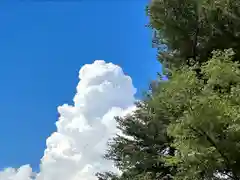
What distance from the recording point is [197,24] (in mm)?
15328

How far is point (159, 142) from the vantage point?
19812 mm

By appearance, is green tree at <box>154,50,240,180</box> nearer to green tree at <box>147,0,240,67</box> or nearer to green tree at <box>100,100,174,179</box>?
green tree at <box>147,0,240,67</box>

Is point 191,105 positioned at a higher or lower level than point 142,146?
lower

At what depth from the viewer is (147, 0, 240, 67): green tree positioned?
14.5 metres

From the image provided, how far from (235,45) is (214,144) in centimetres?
507

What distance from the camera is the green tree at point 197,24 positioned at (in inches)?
570

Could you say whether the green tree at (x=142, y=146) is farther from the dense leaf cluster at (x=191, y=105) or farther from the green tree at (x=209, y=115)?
the green tree at (x=209, y=115)

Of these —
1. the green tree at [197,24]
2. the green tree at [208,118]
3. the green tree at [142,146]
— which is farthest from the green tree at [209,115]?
the green tree at [142,146]

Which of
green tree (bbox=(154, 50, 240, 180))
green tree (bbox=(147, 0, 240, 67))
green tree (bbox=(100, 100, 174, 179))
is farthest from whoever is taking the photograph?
green tree (bbox=(100, 100, 174, 179))

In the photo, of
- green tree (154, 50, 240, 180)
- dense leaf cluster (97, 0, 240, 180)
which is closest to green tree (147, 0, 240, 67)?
dense leaf cluster (97, 0, 240, 180)

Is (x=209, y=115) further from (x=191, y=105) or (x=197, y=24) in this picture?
(x=197, y=24)

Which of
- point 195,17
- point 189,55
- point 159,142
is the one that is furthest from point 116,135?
point 195,17

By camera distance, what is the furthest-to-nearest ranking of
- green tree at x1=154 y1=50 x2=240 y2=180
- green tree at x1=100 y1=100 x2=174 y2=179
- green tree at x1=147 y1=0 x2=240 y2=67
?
green tree at x1=100 y1=100 x2=174 y2=179 → green tree at x1=147 y1=0 x2=240 y2=67 → green tree at x1=154 y1=50 x2=240 y2=180

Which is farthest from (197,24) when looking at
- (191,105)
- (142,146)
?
(142,146)
